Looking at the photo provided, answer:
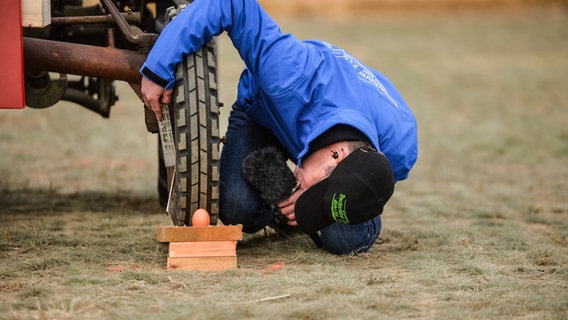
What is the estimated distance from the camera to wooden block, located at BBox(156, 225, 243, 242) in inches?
Answer: 121

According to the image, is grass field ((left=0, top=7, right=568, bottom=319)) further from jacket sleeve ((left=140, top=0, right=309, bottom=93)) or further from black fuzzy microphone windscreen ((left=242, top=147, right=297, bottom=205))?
jacket sleeve ((left=140, top=0, right=309, bottom=93))

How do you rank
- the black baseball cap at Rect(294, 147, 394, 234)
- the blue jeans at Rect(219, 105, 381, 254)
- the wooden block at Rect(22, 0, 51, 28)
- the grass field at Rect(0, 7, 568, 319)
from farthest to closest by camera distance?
the blue jeans at Rect(219, 105, 381, 254)
the wooden block at Rect(22, 0, 51, 28)
the black baseball cap at Rect(294, 147, 394, 234)
the grass field at Rect(0, 7, 568, 319)

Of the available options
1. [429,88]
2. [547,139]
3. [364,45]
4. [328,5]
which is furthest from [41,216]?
[328,5]

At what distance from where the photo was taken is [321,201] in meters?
3.04

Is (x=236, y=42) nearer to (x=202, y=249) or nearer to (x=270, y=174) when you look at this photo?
(x=270, y=174)

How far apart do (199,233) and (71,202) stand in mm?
1683

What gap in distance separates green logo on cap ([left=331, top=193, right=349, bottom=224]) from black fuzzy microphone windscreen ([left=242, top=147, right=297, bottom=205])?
33 cm

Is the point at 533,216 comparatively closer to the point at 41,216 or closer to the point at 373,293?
the point at 373,293

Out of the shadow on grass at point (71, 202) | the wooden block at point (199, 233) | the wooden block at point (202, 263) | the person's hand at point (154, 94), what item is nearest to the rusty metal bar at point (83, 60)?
the person's hand at point (154, 94)

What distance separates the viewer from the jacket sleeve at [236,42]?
10.1 feet

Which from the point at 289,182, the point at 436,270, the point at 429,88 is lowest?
the point at 429,88

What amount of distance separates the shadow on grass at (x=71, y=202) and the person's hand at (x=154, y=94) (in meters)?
1.26

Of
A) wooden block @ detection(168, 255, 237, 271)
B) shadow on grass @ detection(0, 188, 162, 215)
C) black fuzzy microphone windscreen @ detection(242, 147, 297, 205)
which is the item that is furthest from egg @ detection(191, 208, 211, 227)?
shadow on grass @ detection(0, 188, 162, 215)

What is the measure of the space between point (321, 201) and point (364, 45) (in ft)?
30.4
